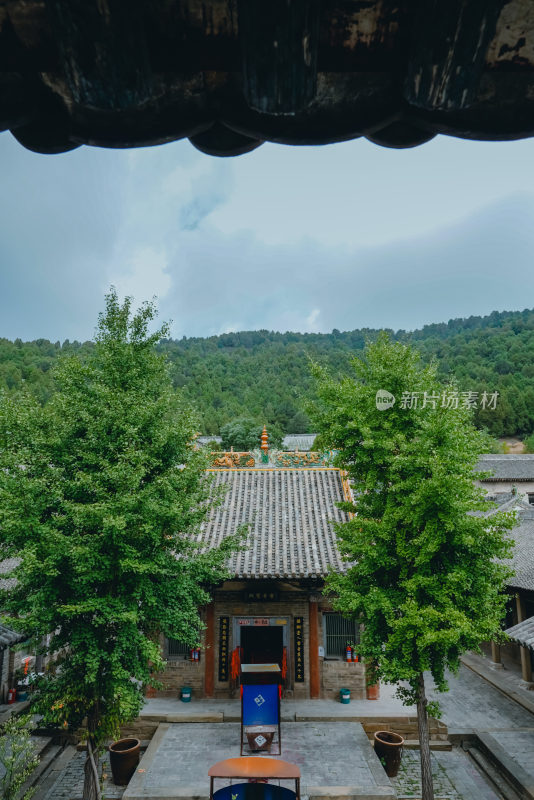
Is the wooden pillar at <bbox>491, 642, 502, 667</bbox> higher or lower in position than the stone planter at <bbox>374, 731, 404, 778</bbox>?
lower

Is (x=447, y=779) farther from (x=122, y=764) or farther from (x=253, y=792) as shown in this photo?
(x=122, y=764)

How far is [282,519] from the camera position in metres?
16.2

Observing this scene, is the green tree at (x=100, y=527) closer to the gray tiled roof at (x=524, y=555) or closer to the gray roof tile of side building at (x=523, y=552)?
the gray roof tile of side building at (x=523, y=552)

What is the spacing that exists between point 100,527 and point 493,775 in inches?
423

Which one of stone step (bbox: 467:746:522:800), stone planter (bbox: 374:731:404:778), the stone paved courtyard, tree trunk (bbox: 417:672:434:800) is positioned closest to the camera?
tree trunk (bbox: 417:672:434:800)

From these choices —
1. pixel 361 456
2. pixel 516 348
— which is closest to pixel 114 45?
pixel 361 456

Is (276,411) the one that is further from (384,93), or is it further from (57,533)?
(384,93)

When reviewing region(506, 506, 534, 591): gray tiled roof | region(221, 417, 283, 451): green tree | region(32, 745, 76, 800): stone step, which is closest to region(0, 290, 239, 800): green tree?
region(32, 745, 76, 800): stone step

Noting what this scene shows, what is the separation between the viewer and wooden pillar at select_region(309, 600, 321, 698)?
14484 mm

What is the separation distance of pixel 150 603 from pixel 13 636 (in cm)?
623

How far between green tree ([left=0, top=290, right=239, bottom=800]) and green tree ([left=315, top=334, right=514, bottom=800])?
10.2 feet

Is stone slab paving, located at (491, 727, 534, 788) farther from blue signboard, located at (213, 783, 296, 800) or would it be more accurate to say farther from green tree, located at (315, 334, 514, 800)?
blue signboard, located at (213, 783, 296, 800)

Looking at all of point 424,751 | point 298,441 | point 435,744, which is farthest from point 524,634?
point 298,441

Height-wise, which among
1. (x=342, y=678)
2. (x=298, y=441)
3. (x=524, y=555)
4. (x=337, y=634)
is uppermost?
(x=298, y=441)
